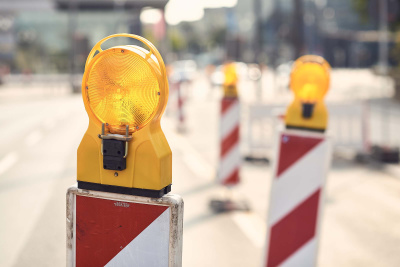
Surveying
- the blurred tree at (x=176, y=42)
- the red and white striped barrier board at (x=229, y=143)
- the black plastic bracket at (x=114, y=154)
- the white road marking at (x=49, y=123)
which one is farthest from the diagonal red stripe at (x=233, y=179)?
the blurred tree at (x=176, y=42)

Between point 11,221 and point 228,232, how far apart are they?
248 centimetres

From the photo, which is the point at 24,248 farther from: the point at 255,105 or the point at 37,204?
the point at 255,105

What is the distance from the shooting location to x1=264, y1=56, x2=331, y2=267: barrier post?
11.3ft

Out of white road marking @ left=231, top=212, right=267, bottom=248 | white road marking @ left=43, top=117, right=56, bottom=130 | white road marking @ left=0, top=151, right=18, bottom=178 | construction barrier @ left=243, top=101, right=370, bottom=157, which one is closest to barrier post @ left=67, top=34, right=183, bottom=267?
white road marking @ left=231, top=212, right=267, bottom=248

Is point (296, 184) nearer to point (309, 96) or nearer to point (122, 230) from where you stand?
point (309, 96)

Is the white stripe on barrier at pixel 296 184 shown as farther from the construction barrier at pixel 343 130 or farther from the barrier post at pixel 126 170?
the construction barrier at pixel 343 130

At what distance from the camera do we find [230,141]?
22.5 feet

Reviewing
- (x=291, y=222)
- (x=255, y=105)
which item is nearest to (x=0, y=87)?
(x=255, y=105)

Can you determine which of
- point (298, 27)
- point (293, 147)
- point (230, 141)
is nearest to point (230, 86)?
point (230, 141)

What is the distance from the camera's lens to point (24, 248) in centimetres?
518

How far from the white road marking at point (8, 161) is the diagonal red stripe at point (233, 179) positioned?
13.9 ft

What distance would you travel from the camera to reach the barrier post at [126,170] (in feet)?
6.77

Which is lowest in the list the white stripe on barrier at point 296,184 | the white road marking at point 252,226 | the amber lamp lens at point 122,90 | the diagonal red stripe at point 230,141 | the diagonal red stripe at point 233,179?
the white road marking at point 252,226

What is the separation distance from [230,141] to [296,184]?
3.36 m
